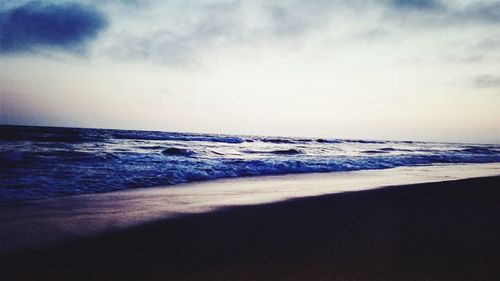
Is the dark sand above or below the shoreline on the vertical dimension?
above

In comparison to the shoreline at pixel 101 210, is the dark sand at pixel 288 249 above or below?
above

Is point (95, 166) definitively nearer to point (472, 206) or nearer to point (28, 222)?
point (28, 222)

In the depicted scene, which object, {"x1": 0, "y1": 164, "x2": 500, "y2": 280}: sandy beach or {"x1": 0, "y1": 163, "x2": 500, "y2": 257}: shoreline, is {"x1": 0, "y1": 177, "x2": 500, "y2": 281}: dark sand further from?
{"x1": 0, "y1": 163, "x2": 500, "y2": 257}: shoreline

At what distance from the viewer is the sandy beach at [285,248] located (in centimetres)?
237

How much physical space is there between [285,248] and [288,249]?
4 cm

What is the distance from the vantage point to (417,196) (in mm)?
5574

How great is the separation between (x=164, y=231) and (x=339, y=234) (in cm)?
182

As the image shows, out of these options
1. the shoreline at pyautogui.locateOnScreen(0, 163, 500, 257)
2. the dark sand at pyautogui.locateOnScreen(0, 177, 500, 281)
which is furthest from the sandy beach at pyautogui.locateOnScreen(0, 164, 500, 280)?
the shoreline at pyautogui.locateOnScreen(0, 163, 500, 257)

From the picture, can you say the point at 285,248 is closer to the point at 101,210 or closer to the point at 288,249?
the point at 288,249

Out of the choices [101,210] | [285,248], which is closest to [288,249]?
[285,248]

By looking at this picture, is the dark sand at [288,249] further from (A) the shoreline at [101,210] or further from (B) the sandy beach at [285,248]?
(A) the shoreline at [101,210]

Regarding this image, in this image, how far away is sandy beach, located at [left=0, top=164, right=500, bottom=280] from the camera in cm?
237

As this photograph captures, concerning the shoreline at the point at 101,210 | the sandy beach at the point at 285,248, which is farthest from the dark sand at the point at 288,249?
the shoreline at the point at 101,210

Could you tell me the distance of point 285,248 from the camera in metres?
2.85
